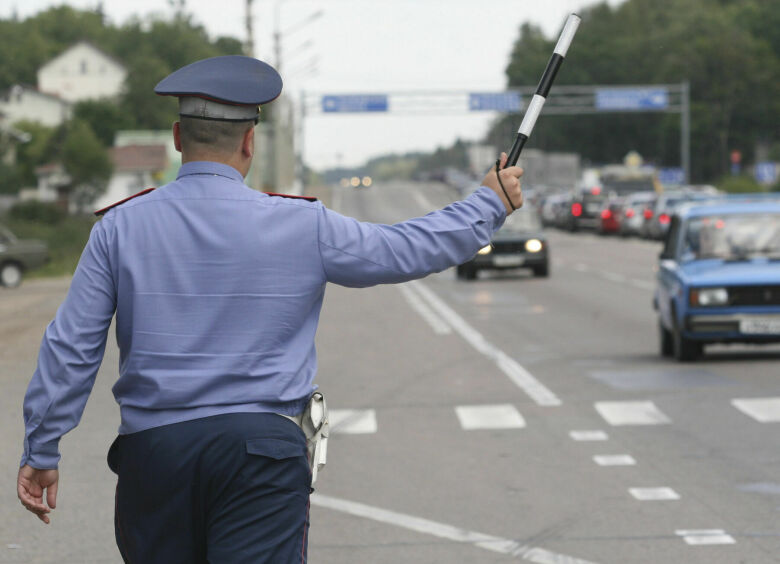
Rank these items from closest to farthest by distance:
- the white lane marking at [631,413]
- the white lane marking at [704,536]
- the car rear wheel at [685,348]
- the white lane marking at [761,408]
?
the white lane marking at [704,536] → the white lane marking at [761,408] → the white lane marking at [631,413] → the car rear wheel at [685,348]

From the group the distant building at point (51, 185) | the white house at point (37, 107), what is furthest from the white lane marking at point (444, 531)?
the white house at point (37, 107)

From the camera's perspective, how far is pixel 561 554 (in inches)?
276

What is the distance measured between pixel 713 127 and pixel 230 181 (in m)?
119

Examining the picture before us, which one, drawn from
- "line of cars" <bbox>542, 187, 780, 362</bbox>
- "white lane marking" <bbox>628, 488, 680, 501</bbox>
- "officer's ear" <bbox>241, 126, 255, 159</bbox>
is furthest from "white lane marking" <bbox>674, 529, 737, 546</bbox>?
"line of cars" <bbox>542, 187, 780, 362</bbox>

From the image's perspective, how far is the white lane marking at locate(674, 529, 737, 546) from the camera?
725cm

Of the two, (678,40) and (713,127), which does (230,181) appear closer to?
(713,127)

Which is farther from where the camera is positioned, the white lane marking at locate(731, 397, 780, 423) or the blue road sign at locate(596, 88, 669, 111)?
the blue road sign at locate(596, 88, 669, 111)

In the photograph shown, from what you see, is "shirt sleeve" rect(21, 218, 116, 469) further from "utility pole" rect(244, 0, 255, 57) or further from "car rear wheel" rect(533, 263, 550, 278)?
"utility pole" rect(244, 0, 255, 57)

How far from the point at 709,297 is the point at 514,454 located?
17.8ft

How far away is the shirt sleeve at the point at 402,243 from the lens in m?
3.84

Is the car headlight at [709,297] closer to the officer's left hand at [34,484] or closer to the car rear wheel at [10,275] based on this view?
the officer's left hand at [34,484]

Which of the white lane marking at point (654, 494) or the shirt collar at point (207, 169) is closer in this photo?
the shirt collar at point (207, 169)

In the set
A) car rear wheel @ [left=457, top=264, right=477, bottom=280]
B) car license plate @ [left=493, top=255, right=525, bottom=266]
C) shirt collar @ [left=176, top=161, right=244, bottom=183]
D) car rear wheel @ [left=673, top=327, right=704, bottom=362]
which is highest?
shirt collar @ [left=176, top=161, right=244, bottom=183]

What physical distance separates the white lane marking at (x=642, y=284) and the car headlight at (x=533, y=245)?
98.1 inches
